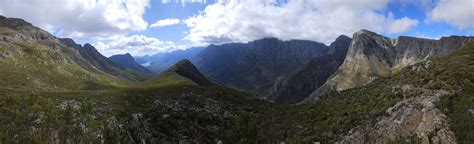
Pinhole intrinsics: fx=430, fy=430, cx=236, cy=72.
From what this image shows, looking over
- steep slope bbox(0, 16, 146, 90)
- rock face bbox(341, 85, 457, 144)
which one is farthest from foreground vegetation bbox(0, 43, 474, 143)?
steep slope bbox(0, 16, 146, 90)

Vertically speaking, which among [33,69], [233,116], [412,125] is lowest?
[233,116]

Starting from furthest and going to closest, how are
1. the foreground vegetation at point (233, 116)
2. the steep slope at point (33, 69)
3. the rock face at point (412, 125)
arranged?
the steep slope at point (33, 69)
the foreground vegetation at point (233, 116)
the rock face at point (412, 125)

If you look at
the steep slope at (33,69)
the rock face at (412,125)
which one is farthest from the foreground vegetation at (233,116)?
the steep slope at (33,69)

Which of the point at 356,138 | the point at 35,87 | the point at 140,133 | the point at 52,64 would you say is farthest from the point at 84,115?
the point at 52,64

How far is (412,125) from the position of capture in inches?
2272

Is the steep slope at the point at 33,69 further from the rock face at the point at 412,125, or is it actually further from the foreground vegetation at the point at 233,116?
the rock face at the point at 412,125

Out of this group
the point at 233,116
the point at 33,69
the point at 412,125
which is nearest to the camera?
the point at 412,125

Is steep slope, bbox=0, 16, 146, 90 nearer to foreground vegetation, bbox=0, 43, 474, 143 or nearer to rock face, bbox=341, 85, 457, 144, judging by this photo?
foreground vegetation, bbox=0, 43, 474, 143

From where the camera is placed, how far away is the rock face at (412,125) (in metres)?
53.1

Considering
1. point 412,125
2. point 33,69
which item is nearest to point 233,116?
point 412,125

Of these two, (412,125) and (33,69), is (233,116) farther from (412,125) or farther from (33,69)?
(33,69)

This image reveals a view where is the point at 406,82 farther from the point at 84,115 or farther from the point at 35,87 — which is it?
the point at 35,87

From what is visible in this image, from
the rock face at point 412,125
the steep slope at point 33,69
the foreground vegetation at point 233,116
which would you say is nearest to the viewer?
the rock face at point 412,125

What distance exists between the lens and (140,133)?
74.0 m
